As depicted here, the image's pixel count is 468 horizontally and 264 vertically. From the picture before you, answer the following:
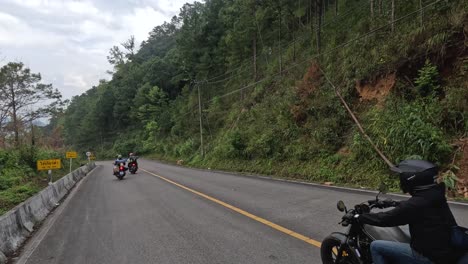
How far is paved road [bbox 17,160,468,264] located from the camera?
5.64 meters

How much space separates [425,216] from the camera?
3.05m

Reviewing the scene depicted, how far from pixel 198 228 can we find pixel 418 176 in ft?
16.9

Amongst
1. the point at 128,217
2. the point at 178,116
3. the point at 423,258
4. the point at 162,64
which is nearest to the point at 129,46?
the point at 162,64

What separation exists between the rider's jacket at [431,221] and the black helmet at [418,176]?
51mm

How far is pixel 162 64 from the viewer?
2832 inches

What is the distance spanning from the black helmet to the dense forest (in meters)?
8.02

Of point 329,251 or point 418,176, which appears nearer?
point 418,176

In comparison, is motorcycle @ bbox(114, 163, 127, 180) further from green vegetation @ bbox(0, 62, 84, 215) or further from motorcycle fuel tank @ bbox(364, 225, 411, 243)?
motorcycle fuel tank @ bbox(364, 225, 411, 243)

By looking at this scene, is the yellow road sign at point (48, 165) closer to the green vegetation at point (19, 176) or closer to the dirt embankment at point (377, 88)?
the green vegetation at point (19, 176)

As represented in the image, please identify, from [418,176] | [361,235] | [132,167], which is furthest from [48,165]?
[418,176]

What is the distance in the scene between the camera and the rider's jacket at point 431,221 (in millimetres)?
2990

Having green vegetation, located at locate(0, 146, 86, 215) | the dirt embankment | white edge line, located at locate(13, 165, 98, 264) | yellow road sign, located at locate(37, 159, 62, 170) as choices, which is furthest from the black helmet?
yellow road sign, located at locate(37, 159, 62, 170)

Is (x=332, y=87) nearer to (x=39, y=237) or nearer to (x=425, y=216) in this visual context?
(x=39, y=237)

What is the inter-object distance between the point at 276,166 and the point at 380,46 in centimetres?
821
